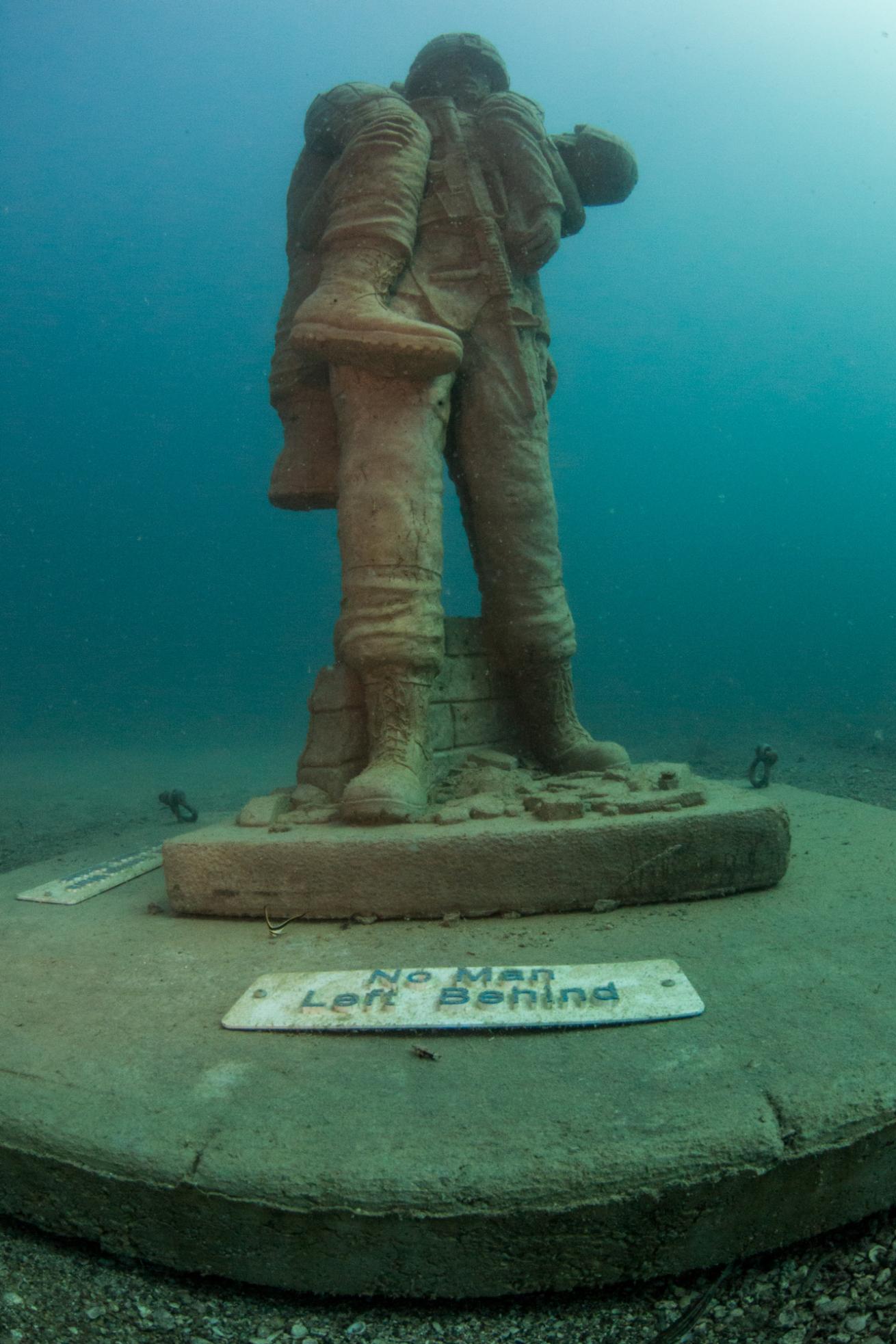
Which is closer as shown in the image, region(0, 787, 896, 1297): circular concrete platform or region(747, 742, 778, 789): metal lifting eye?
region(0, 787, 896, 1297): circular concrete platform

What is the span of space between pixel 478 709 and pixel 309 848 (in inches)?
44.8

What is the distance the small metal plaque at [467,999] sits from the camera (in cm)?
160

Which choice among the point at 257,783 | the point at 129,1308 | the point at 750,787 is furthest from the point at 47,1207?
the point at 257,783

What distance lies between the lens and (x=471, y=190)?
2.96 meters

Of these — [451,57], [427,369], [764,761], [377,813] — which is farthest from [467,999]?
[451,57]

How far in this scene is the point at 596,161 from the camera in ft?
10.7

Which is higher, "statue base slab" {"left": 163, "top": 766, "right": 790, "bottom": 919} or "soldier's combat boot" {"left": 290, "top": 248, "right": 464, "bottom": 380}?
"soldier's combat boot" {"left": 290, "top": 248, "right": 464, "bottom": 380}

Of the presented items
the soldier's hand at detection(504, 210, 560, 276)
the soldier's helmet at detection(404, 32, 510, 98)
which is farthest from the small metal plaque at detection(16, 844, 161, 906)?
the soldier's helmet at detection(404, 32, 510, 98)

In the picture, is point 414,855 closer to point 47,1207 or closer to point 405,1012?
point 405,1012

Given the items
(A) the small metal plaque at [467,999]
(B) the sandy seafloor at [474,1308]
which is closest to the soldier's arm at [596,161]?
(A) the small metal plaque at [467,999]

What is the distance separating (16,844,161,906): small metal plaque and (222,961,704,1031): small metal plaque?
1189 mm

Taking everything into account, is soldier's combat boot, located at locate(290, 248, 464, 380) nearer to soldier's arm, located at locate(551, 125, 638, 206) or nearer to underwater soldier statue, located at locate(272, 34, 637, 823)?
underwater soldier statue, located at locate(272, 34, 637, 823)

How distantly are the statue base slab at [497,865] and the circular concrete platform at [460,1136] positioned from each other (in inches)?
15.8

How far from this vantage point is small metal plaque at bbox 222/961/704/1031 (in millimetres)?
1598
